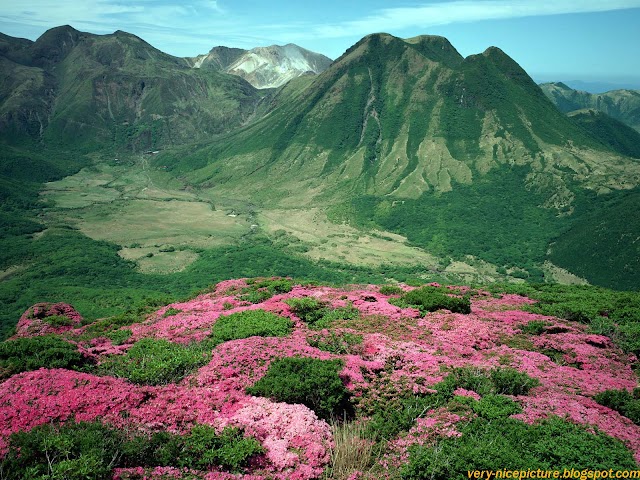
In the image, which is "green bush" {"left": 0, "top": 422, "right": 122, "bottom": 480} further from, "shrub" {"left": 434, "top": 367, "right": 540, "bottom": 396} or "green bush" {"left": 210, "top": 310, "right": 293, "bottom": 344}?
"shrub" {"left": 434, "top": 367, "right": 540, "bottom": 396}

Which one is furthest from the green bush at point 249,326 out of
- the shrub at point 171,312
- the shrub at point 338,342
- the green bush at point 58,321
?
the green bush at point 58,321

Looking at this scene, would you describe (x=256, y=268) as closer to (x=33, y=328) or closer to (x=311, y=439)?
(x=33, y=328)

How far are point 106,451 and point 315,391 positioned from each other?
32.1 feet

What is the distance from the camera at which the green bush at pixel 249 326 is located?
2978 centimetres

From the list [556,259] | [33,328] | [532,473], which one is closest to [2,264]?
[33,328]

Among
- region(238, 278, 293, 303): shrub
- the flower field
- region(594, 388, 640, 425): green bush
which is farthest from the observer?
region(238, 278, 293, 303): shrub

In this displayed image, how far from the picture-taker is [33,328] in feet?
124

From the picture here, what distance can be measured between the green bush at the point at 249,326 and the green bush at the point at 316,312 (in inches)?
90.4

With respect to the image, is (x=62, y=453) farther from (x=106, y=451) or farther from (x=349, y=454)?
(x=349, y=454)

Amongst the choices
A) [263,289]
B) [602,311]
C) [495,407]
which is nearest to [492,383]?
[495,407]

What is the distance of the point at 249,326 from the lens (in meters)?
30.8

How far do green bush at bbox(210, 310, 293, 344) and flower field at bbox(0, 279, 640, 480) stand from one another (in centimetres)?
16

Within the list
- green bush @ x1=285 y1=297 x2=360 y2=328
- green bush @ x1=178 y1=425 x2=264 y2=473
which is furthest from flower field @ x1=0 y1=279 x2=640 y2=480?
green bush @ x1=285 y1=297 x2=360 y2=328

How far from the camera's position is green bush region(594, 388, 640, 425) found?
2048 centimetres
